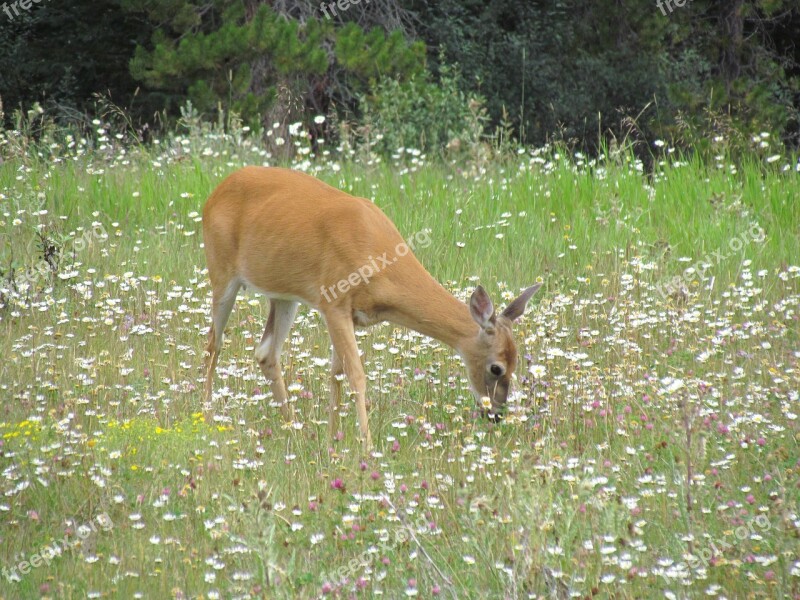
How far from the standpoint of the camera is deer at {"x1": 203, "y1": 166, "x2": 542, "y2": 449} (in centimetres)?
612

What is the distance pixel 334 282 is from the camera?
6.33 metres

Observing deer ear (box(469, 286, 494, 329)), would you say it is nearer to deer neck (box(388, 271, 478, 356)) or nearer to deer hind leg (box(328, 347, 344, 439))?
deer neck (box(388, 271, 478, 356))

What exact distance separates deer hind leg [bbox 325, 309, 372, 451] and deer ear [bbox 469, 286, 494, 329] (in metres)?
0.64

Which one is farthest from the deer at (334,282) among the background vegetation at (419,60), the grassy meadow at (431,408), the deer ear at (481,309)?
the background vegetation at (419,60)

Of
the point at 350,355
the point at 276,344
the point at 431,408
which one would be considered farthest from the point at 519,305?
the point at 276,344

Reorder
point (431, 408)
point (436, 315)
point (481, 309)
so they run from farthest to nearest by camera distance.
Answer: point (431, 408)
point (436, 315)
point (481, 309)

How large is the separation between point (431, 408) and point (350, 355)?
60 cm

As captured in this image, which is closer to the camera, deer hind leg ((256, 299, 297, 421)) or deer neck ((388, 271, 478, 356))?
deer neck ((388, 271, 478, 356))

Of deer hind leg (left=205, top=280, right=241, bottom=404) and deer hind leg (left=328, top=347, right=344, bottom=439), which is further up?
deer hind leg (left=205, top=280, right=241, bottom=404)

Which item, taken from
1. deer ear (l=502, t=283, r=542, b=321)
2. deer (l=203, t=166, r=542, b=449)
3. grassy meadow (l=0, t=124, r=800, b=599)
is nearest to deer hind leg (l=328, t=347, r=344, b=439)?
deer (l=203, t=166, r=542, b=449)

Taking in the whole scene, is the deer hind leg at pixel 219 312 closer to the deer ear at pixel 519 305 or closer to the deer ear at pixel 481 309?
the deer ear at pixel 481 309

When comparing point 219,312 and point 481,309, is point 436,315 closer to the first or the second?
point 481,309

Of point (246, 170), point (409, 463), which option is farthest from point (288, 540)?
point (246, 170)

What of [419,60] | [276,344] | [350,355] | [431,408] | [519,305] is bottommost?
[431,408]
